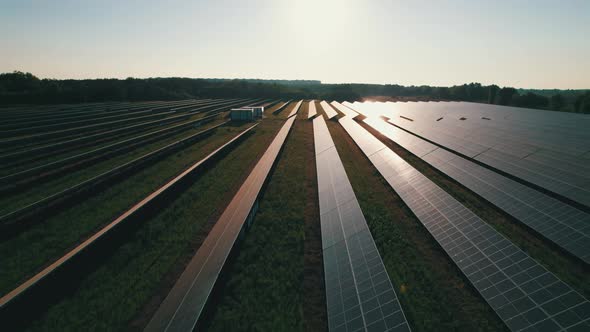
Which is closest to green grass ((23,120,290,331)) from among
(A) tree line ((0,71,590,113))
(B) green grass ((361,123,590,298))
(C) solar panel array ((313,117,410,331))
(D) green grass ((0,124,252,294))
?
(D) green grass ((0,124,252,294))

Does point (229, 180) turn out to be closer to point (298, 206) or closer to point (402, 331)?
point (298, 206)

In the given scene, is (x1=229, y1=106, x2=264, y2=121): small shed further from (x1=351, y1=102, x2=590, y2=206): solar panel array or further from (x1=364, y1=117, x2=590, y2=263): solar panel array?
(x1=364, y1=117, x2=590, y2=263): solar panel array

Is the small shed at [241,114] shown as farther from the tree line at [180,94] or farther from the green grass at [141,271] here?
the tree line at [180,94]

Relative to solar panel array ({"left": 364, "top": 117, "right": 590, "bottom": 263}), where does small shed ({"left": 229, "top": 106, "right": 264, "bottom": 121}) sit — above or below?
above

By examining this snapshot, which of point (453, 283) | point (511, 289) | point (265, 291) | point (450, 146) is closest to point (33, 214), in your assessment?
point (265, 291)

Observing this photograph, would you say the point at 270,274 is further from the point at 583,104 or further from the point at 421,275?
the point at 583,104

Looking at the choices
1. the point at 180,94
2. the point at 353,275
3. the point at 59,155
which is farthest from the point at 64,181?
the point at 180,94
